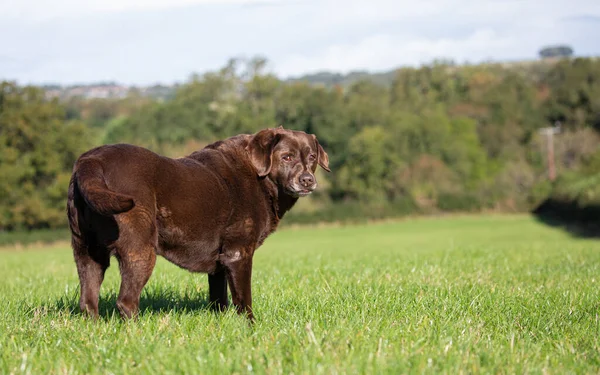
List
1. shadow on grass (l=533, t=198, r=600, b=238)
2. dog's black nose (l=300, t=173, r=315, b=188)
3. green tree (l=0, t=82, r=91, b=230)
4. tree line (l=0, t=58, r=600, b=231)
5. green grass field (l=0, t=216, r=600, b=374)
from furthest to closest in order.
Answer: tree line (l=0, t=58, r=600, b=231) < green tree (l=0, t=82, r=91, b=230) < shadow on grass (l=533, t=198, r=600, b=238) < dog's black nose (l=300, t=173, r=315, b=188) < green grass field (l=0, t=216, r=600, b=374)

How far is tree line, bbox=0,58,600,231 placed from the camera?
6381 cm

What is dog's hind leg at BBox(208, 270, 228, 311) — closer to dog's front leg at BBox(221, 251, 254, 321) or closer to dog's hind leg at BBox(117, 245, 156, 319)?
dog's front leg at BBox(221, 251, 254, 321)

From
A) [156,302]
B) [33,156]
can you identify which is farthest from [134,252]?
[33,156]

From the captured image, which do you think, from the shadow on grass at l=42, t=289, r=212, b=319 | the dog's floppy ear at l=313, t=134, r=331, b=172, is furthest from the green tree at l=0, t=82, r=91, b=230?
the dog's floppy ear at l=313, t=134, r=331, b=172

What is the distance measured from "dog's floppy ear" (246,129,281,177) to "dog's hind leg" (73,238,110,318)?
1.64 metres

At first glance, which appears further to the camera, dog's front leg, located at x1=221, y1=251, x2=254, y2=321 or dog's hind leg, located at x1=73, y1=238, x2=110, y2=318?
dog's front leg, located at x1=221, y1=251, x2=254, y2=321

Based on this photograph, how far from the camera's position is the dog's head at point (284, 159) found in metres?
6.53

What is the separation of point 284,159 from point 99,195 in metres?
Answer: 2.18

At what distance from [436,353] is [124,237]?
8.13ft

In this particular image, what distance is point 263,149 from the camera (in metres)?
6.59

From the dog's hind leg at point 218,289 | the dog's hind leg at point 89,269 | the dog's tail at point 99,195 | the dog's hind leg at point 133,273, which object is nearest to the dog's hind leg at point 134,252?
the dog's hind leg at point 133,273

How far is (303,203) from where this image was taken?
245ft

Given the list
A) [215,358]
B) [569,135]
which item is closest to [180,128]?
[569,135]

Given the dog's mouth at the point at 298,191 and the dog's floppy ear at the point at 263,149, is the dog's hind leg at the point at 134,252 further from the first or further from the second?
the dog's mouth at the point at 298,191
